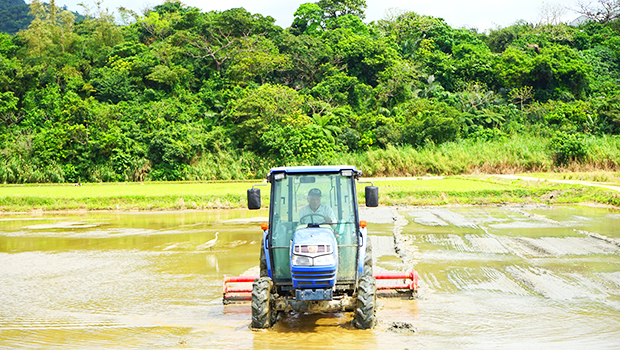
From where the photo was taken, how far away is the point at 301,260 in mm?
6266

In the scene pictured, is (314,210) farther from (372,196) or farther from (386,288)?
(386,288)

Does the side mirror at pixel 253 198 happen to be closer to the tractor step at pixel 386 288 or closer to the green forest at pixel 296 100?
the tractor step at pixel 386 288

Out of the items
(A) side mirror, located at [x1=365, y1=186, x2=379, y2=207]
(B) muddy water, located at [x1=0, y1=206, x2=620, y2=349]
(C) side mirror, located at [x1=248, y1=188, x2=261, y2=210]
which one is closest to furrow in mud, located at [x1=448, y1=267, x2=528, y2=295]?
(B) muddy water, located at [x1=0, y1=206, x2=620, y2=349]

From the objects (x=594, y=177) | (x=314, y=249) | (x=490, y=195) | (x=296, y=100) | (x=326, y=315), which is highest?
(x=296, y=100)

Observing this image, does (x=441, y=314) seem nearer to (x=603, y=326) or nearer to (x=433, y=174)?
(x=603, y=326)

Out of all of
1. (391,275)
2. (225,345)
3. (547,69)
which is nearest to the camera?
(225,345)

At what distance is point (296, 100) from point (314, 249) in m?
36.7

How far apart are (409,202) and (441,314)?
1577cm

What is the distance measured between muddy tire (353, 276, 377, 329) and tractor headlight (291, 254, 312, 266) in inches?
30.3

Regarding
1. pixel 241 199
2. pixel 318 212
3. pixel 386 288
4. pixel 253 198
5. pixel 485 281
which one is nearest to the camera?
pixel 253 198

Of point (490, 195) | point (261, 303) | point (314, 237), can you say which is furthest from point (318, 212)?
point (490, 195)

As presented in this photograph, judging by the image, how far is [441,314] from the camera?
7.53 metres

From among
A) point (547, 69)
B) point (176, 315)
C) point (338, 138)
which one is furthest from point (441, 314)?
point (547, 69)

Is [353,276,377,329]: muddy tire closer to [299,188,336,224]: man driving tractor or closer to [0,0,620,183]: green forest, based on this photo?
[299,188,336,224]: man driving tractor
